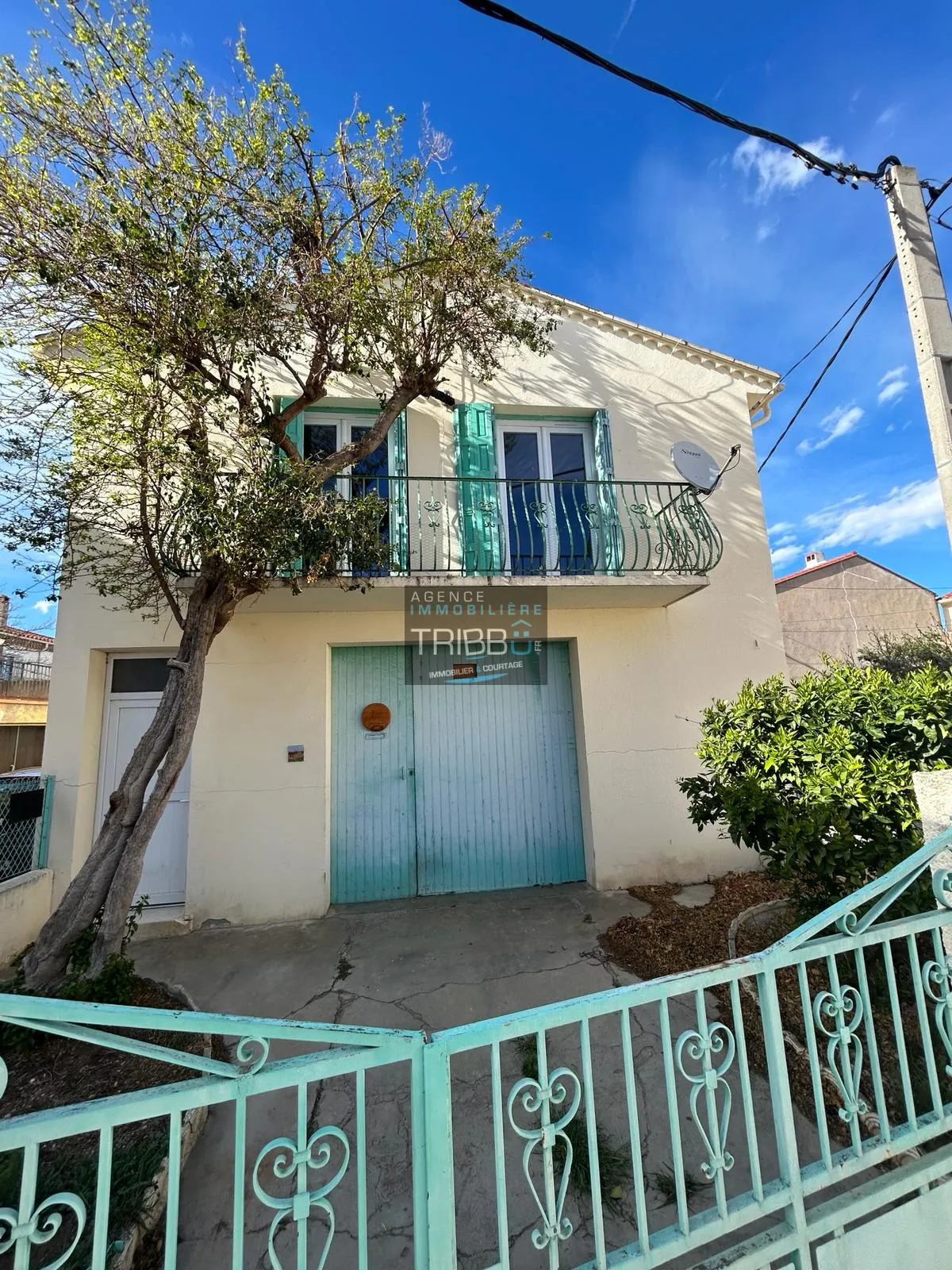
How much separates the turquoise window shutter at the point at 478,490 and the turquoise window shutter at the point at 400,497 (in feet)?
2.02

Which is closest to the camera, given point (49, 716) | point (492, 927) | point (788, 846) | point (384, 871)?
point (788, 846)

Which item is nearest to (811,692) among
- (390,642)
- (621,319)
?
(390,642)

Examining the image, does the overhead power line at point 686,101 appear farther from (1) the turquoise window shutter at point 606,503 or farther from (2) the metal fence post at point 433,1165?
(2) the metal fence post at point 433,1165

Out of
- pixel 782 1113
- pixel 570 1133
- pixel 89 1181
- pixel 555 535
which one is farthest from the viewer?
pixel 555 535

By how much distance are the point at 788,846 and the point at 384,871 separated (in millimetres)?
3998

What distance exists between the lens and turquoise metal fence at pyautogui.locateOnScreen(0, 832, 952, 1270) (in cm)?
118

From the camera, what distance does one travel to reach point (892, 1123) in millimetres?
2521

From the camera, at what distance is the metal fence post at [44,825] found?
4.79 metres

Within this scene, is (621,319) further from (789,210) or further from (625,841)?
(625,841)

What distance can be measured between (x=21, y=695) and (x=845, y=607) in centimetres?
2046

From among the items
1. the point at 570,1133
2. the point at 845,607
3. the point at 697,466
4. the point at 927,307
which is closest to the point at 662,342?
the point at 697,466

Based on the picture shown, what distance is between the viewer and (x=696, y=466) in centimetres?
586

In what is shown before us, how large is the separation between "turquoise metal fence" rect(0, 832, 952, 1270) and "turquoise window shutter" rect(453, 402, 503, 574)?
14.4ft

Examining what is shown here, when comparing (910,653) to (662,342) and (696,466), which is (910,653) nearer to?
(696,466)
